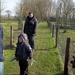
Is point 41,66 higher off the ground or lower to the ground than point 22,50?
lower

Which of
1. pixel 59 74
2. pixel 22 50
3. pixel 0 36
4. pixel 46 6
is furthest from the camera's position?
pixel 46 6

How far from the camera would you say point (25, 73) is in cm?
586

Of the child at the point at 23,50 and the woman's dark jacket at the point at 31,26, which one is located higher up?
the woman's dark jacket at the point at 31,26

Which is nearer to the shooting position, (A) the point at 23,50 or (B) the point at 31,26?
(A) the point at 23,50

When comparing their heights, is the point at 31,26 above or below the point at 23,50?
above

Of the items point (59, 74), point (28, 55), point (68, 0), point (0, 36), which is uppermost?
point (68, 0)

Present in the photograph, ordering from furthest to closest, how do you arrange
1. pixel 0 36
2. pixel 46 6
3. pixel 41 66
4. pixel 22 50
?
pixel 46 6
pixel 41 66
pixel 22 50
pixel 0 36

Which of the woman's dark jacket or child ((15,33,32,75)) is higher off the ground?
the woman's dark jacket

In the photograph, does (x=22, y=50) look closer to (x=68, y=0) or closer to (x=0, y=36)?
(x=0, y=36)

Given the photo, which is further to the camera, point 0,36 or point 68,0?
point 68,0

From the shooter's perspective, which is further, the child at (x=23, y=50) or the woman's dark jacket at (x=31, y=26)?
the woman's dark jacket at (x=31, y=26)

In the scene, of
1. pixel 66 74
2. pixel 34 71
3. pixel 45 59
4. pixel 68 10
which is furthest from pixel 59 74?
pixel 68 10

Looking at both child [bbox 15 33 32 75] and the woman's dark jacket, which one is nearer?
child [bbox 15 33 32 75]

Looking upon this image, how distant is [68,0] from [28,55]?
32.4 meters
